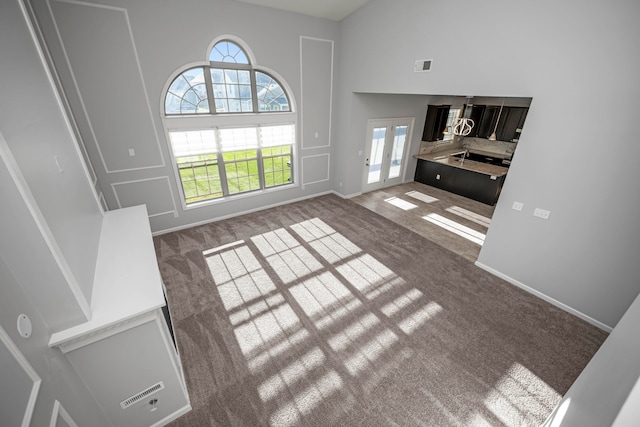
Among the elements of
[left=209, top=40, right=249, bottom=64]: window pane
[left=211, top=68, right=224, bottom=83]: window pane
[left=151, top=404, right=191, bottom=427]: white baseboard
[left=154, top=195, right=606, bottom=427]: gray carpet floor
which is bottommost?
[left=151, top=404, right=191, bottom=427]: white baseboard

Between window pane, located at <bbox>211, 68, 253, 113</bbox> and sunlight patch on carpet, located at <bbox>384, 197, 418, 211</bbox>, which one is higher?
window pane, located at <bbox>211, 68, 253, 113</bbox>

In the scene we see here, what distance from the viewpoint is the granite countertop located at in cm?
586

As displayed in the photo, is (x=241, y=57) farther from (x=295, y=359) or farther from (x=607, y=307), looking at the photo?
(x=607, y=307)

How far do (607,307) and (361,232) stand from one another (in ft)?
10.7

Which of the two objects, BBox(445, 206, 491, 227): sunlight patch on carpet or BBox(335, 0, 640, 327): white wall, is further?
BBox(445, 206, 491, 227): sunlight patch on carpet

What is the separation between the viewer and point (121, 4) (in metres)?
3.27

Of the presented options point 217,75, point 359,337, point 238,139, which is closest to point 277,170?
point 238,139

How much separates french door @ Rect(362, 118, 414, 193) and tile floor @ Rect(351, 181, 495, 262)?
0.29 meters

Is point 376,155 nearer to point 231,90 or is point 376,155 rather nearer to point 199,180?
point 231,90

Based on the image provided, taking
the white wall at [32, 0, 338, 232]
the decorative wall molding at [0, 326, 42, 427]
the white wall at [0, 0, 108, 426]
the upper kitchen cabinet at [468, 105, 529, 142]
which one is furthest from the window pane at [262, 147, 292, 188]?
the upper kitchen cabinet at [468, 105, 529, 142]

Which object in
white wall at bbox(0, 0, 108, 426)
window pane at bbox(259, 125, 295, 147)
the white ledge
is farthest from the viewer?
window pane at bbox(259, 125, 295, 147)

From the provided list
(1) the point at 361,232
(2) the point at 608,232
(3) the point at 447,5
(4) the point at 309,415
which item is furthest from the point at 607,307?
(3) the point at 447,5

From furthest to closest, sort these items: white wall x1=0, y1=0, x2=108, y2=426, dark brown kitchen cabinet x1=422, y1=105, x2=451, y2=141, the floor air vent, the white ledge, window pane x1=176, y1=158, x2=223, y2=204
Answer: dark brown kitchen cabinet x1=422, y1=105, x2=451, y2=141
window pane x1=176, y1=158, x2=223, y2=204
the floor air vent
the white ledge
white wall x1=0, y1=0, x2=108, y2=426

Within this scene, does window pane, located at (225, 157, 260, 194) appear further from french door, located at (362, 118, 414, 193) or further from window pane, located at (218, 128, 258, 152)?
french door, located at (362, 118, 414, 193)
